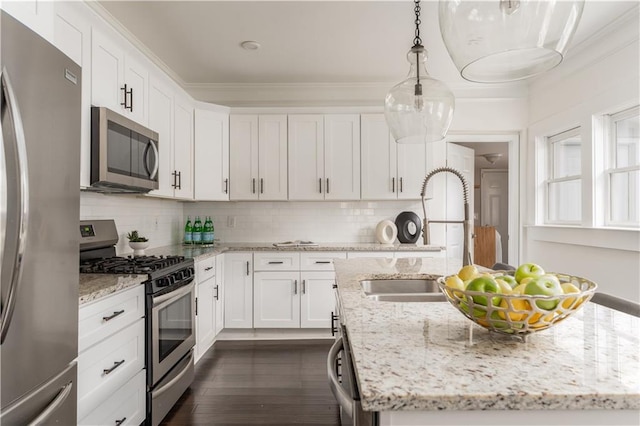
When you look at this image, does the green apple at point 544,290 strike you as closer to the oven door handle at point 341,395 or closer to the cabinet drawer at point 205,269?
the oven door handle at point 341,395

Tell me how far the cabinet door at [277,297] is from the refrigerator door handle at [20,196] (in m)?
2.69

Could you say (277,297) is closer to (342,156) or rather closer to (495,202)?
(342,156)

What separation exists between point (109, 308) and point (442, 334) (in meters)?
1.46

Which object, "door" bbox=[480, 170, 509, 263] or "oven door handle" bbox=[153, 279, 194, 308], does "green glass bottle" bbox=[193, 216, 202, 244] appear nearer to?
"oven door handle" bbox=[153, 279, 194, 308]

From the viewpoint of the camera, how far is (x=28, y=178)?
Answer: 107 cm

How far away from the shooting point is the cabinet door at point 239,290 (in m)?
3.69

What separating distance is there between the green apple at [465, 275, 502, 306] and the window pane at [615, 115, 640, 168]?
2.89 meters

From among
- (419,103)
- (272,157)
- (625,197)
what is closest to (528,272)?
(419,103)

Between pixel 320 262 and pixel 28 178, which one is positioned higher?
pixel 28 178

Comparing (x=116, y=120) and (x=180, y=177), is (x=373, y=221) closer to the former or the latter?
(x=180, y=177)

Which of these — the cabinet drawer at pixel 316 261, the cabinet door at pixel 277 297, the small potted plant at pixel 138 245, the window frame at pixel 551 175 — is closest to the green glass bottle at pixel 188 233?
the cabinet door at pixel 277 297

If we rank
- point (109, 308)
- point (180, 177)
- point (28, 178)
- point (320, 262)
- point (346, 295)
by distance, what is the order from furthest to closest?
1. point (320, 262)
2. point (180, 177)
3. point (109, 308)
4. point (346, 295)
5. point (28, 178)

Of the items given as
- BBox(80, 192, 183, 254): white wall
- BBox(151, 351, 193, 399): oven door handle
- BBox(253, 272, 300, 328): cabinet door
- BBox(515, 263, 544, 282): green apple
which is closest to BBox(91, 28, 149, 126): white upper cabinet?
BBox(80, 192, 183, 254): white wall

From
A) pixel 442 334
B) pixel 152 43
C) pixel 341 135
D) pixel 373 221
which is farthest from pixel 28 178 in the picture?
pixel 373 221
